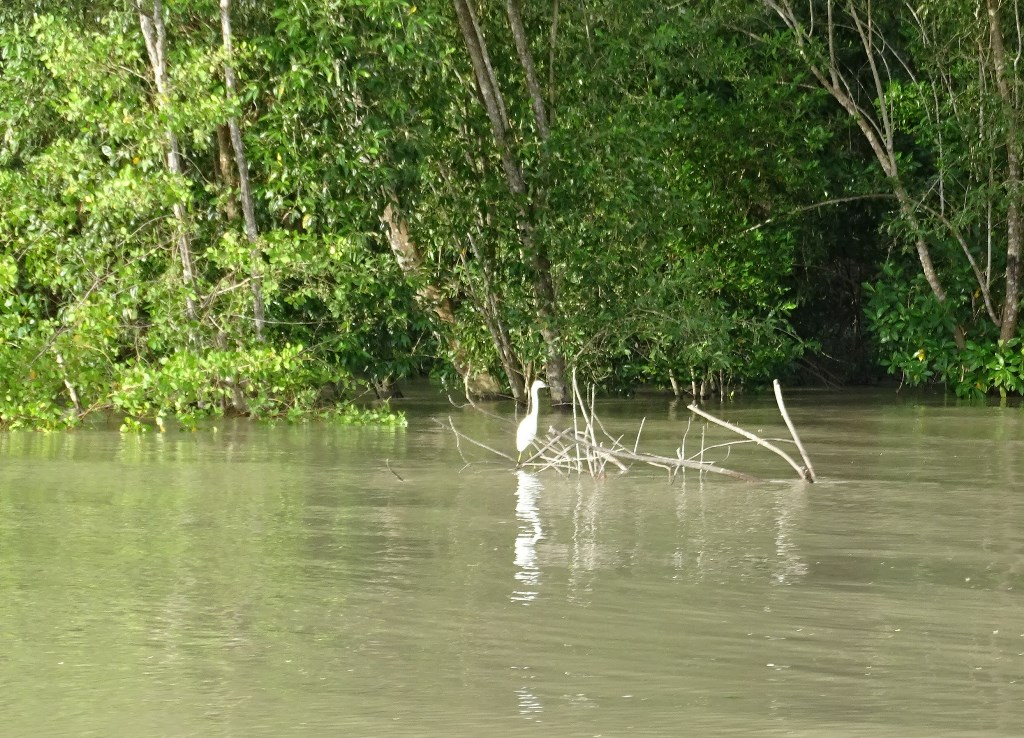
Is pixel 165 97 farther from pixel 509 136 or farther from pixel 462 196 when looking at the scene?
pixel 509 136

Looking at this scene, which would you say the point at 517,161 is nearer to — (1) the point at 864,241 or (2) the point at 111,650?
(1) the point at 864,241

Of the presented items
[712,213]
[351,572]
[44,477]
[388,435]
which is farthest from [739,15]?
[351,572]

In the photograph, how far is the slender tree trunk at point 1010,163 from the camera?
21812 mm

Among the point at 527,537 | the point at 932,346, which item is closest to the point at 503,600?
the point at 527,537

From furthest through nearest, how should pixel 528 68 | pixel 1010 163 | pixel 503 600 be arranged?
pixel 1010 163 → pixel 528 68 → pixel 503 600

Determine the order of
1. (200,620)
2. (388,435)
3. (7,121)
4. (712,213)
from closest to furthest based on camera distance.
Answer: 1. (200,620)
2. (388,435)
3. (7,121)
4. (712,213)

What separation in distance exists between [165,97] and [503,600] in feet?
35.4

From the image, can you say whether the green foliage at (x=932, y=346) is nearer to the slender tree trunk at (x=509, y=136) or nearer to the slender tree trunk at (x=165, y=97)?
the slender tree trunk at (x=509, y=136)

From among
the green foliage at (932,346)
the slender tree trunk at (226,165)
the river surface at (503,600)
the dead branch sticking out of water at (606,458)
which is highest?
the slender tree trunk at (226,165)

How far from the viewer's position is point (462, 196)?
19938 mm

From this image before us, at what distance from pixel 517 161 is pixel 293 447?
5.36 metres

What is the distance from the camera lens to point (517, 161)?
1986cm

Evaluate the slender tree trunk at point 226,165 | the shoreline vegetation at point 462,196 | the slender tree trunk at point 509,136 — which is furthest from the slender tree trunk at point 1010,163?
the slender tree trunk at point 226,165

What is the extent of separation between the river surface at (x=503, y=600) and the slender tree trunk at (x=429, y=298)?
6.60 metres
